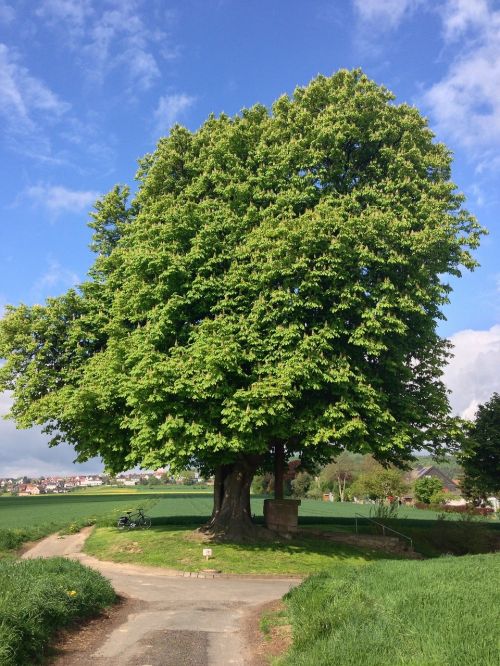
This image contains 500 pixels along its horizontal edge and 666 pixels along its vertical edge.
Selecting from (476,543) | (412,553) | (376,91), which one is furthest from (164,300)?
(476,543)

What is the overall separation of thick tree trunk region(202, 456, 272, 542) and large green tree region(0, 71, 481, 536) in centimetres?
11

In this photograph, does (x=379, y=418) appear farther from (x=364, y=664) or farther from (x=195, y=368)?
(x=364, y=664)

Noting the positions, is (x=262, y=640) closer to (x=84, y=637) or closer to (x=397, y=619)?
(x=397, y=619)

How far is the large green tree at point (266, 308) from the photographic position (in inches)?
767

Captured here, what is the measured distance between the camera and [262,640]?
1041 cm

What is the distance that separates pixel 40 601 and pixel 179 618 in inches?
146

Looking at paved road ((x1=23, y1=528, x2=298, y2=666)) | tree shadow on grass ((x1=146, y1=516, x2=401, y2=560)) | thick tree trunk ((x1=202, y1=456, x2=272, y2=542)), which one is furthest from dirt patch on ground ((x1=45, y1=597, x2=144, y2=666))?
thick tree trunk ((x1=202, y1=456, x2=272, y2=542))

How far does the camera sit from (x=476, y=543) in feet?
93.0

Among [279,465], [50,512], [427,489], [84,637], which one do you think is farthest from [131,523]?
[427,489]

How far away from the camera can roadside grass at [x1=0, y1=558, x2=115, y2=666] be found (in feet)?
26.7

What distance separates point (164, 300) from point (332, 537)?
1442 centimetres

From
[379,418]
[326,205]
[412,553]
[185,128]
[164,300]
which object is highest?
[185,128]

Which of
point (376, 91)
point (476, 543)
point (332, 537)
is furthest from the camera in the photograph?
point (476, 543)

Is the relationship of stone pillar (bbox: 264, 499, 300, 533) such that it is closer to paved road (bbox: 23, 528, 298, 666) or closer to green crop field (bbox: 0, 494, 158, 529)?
paved road (bbox: 23, 528, 298, 666)
